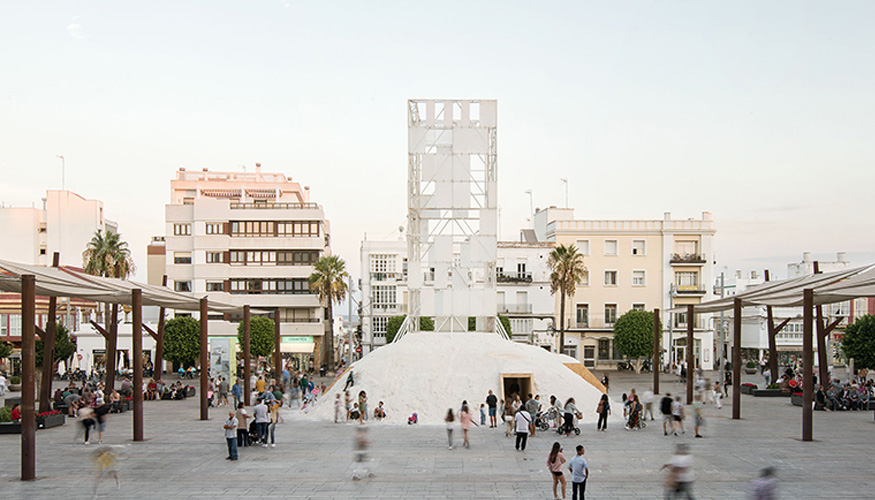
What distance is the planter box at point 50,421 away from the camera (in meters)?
29.3

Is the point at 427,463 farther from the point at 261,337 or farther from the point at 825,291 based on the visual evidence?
the point at 261,337

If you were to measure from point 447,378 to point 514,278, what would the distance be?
37606 mm

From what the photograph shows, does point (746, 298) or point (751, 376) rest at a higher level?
point (746, 298)

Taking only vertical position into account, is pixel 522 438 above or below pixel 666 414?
below

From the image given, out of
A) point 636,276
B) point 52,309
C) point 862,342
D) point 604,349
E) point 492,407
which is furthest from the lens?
point 636,276

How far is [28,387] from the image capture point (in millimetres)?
19828

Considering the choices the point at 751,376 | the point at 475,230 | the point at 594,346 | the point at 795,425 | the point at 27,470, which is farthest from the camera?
the point at 594,346

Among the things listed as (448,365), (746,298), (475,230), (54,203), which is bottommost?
(448,365)

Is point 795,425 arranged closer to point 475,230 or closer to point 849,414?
point 849,414

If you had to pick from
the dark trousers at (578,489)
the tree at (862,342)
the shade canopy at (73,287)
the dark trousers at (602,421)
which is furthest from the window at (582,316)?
the dark trousers at (578,489)

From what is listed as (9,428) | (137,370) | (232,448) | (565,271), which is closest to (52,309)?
(9,428)

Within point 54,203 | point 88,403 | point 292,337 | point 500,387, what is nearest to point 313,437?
point 500,387

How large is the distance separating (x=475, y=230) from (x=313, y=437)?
18459 mm

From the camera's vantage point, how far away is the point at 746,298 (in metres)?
33.3
